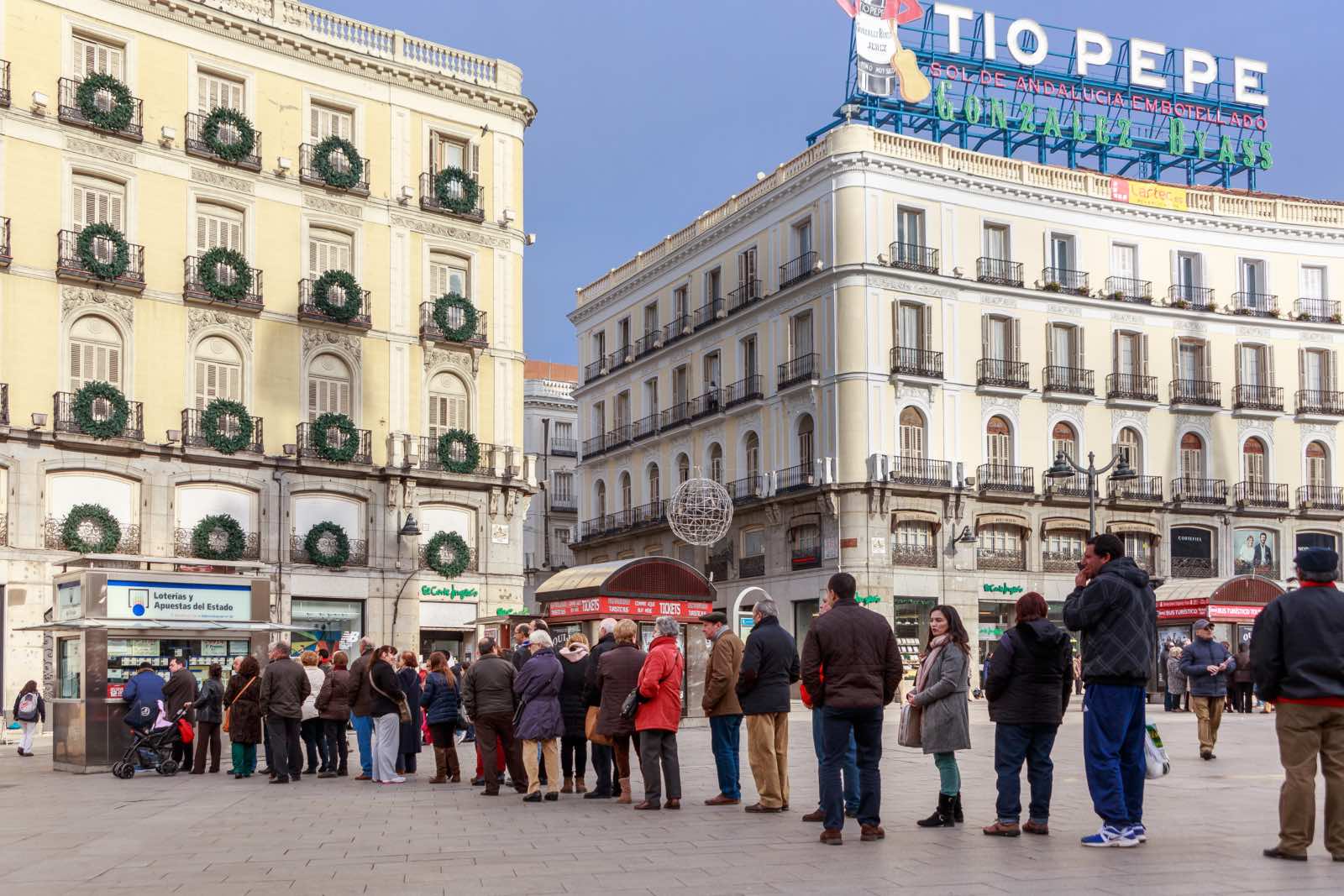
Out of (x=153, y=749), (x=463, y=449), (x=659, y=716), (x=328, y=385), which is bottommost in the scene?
(x=153, y=749)

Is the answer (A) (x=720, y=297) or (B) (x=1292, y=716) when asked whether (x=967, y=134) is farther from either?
(B) (x=1292, y=716)

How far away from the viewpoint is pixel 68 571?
23562mm

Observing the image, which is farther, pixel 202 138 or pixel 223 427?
pixel 202 138

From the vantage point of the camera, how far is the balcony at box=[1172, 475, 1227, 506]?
54875mm

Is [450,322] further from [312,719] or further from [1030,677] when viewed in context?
[1030,677]

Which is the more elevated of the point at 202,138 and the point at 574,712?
the point at 202,138

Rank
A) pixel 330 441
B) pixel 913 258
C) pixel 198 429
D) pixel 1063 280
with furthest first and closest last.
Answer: pixel 1063 280, pixel 913 258, pixel 330 441, pixel 198 429

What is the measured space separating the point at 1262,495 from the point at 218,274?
125ft

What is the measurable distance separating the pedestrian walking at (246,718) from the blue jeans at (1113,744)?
12906 mm

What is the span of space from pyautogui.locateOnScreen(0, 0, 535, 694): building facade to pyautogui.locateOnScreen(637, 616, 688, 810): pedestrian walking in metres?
23.4

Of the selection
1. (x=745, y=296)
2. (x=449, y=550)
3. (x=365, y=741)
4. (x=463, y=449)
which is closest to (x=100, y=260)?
(x=463, y=449)

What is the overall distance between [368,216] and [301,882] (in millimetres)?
34059

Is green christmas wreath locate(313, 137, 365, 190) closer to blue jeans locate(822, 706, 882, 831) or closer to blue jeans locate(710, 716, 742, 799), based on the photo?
blue jeans locate(710, 716, 742, 799)

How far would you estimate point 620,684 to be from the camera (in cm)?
1524
